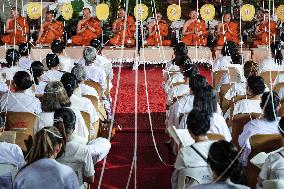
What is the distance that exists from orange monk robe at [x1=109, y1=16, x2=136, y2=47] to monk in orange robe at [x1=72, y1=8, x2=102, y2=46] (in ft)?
1.19

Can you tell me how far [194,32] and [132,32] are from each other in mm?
1291

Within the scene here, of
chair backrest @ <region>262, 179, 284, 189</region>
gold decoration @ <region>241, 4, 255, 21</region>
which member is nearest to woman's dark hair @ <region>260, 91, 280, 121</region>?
chair backrest @ <region>262, 179, 284, 189</region>

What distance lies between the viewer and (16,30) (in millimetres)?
12133

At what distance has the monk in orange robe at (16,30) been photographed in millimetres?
11961

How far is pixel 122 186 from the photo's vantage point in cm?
560

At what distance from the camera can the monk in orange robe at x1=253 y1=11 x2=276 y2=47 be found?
11969 millimetres

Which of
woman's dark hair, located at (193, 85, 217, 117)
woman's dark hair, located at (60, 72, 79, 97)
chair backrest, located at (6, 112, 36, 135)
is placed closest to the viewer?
woman's dark hair, located at (193, 85, 217, 117)

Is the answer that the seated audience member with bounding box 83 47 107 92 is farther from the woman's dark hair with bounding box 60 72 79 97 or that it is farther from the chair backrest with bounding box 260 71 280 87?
the chair backrest with bounding box 260 71 280 87

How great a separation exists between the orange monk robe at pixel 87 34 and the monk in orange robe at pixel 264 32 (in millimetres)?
3133

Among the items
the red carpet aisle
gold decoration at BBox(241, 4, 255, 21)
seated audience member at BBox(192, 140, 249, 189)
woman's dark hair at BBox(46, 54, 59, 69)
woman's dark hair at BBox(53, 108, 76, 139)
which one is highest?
gold decoration at BBox(241, 4, 255, 21)

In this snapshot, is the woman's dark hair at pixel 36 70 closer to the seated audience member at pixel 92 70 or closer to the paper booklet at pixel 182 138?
the seated audience member at pixel 92 70

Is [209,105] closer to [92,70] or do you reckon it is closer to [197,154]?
[197,154]

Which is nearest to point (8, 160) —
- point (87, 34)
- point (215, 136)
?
point (215, 136)

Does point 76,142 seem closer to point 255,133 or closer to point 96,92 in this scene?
point 255,133
